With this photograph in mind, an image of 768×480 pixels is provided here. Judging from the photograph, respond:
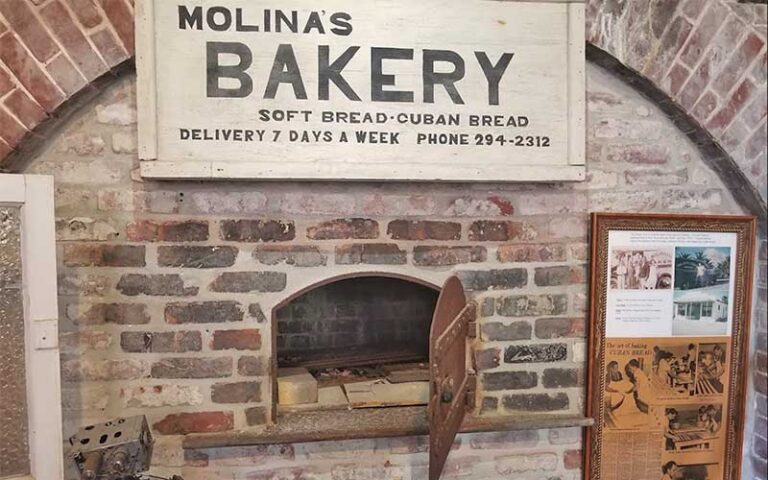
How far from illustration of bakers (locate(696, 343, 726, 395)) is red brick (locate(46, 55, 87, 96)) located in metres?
2.15

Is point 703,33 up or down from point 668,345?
up

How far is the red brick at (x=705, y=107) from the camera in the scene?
1.71 m

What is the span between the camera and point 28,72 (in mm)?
1491

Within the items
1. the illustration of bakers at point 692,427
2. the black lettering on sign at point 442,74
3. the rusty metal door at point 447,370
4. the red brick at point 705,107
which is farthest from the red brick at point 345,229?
the illustration of bakers at point 692,427

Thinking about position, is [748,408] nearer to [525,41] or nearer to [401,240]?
[401,240]

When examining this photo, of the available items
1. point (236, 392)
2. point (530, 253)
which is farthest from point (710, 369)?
point (236, 392)

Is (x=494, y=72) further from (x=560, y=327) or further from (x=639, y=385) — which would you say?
(x=639, y=385)

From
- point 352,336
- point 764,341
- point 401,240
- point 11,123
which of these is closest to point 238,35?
point 11,123

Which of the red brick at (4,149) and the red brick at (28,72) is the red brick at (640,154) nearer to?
the red brick at (28,72)

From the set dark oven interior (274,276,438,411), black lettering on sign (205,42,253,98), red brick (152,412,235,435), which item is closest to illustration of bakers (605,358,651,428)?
dark oven interior (274,276,438,411)

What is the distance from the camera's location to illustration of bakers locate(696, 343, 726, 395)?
1.86 m

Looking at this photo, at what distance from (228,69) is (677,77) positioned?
54.9 inches

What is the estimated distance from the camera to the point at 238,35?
1.56 meters

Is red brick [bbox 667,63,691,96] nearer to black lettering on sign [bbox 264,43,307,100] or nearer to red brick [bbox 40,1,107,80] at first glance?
black lettering on sign [bbox 264,43,307,100]
